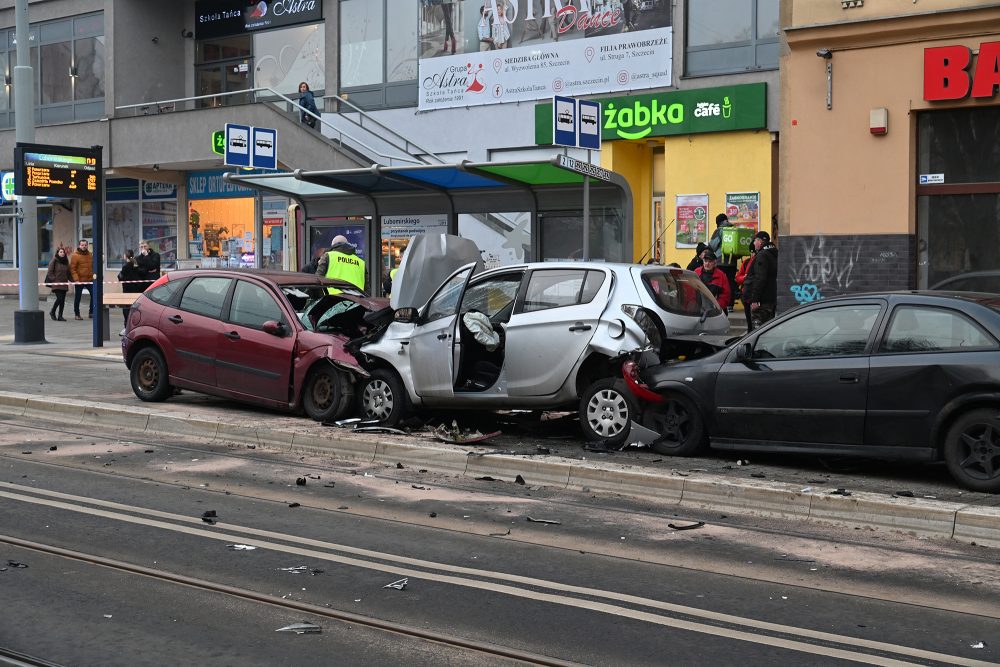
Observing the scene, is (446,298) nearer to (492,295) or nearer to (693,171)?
(492,295)

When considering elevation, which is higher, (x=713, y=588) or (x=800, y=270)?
(x=800, y=270)

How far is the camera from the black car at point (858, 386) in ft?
26.4

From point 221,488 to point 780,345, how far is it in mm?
4337

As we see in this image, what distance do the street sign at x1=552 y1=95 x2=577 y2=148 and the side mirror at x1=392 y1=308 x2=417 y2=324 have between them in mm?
3112

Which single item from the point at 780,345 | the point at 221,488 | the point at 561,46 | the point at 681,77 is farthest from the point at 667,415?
the point at 561,46

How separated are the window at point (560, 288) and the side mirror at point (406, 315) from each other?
1090mm

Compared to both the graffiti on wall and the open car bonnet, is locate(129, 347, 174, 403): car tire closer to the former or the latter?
the open car bonnet

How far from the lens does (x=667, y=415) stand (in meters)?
9.69

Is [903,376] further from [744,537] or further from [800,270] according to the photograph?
[800,270]

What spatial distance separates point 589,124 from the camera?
13547mm

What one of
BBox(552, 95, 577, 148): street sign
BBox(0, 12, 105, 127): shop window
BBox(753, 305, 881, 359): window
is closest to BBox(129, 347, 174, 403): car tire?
BBox(552, 95, 577, 148): street sign

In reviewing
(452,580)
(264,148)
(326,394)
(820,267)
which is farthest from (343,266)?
(452,580)

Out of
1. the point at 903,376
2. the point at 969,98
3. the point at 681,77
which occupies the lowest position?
the point at 903,376

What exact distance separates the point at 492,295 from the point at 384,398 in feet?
4.64
